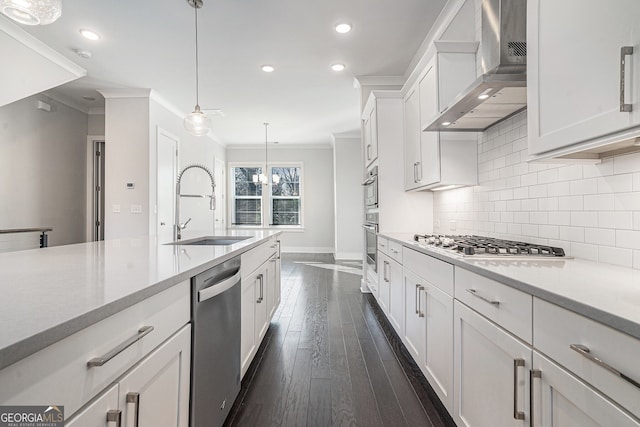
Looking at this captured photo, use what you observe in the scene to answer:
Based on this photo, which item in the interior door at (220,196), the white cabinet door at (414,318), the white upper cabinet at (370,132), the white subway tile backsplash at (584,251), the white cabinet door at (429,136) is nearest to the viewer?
the white subway tile backsplash at (584,251)

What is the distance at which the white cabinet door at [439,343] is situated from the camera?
4.79 feet

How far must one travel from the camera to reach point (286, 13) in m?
2.83

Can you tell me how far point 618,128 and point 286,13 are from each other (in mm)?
2792

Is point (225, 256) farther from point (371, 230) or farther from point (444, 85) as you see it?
point (371, 230)

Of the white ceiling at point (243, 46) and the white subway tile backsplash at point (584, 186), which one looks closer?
the white subway tile backsplash at point (584, 186)

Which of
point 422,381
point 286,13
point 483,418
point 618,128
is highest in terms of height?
point 286,13

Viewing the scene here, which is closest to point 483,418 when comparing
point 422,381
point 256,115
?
point 422,381

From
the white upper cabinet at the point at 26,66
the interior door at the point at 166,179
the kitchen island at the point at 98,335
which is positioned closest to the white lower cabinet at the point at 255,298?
the kitchen island at the point at 98,335

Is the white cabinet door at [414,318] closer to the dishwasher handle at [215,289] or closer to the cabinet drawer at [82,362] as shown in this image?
the dishwasher handle at [215,289]

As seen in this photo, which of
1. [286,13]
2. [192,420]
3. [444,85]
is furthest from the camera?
[286,13]

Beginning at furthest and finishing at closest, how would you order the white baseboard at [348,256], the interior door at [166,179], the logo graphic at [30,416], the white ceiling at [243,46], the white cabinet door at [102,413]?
the white baseboard at [348,256]
the interior door at [166,179]
the white ceiling at [243,46]
the white cabinet door at [102,413]
the logo graphic at [30,416]

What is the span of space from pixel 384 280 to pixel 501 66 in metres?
2.00

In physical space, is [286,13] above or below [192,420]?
above

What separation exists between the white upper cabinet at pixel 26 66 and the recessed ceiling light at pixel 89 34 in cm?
61
